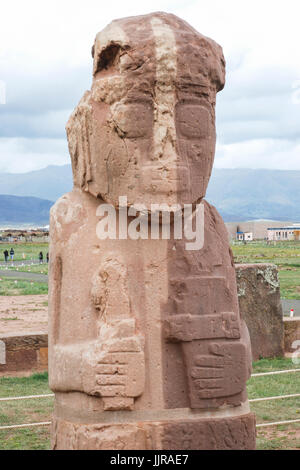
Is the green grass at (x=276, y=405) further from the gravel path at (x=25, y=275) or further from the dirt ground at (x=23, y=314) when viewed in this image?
the gravel path at (x=25, y=275)

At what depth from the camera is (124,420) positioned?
3725 mm

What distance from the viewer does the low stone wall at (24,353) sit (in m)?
8.45

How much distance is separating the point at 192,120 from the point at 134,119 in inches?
13.2

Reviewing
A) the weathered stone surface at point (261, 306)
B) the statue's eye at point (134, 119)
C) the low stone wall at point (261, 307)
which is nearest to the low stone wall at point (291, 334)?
the low stone wall at point (261, 307)

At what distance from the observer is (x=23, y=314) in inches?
639

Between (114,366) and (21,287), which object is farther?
(21,287)

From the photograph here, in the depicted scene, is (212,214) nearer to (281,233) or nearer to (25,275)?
(25,275)

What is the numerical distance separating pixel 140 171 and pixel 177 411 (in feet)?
4.51

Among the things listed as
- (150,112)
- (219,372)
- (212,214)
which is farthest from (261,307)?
(150,112)

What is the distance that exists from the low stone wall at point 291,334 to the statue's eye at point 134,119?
262 inches

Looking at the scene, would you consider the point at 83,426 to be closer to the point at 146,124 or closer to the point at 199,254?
the point at 199,254
